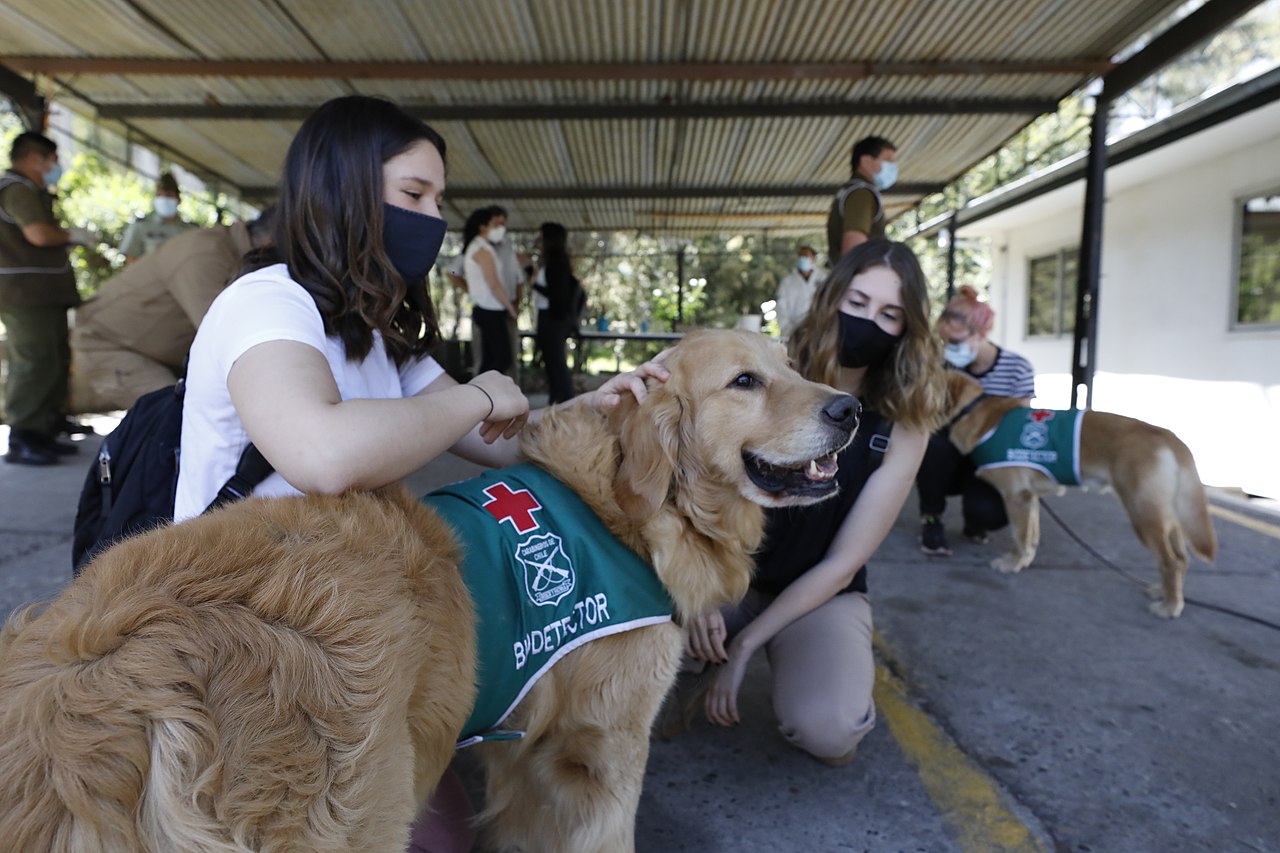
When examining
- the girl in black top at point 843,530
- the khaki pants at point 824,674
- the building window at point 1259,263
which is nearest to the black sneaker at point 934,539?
the girl in black top at point 843,530

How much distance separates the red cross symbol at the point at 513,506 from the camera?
1708 millimetres

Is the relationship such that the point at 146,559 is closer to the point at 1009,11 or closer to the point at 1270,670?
the point at 1270,670

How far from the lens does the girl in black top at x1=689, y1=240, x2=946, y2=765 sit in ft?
8.21

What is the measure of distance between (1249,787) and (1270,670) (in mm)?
1161

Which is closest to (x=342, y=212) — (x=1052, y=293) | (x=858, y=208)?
(x=858, y=208)

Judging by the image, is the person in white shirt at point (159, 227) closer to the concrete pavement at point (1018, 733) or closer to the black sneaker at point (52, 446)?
the black sneaker at point (52, 446)

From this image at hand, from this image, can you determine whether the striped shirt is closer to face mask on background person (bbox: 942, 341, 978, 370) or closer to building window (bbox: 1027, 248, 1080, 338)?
face mask on background person (bbox: 942, 341, 978, 370)

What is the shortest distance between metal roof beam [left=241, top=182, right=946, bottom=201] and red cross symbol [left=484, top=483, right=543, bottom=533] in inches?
402

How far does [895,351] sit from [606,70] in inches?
198

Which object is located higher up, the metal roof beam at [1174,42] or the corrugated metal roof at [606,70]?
the corrugated metal roof at [606,70]

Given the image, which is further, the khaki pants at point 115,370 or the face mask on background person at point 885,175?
the face mask on background person at point 885,175

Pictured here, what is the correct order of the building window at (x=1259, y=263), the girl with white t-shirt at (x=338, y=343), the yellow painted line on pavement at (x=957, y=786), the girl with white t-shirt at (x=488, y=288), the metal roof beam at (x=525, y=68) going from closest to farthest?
the girl with white t-shirt at (x=338, y=343) → the yellow painted line on pavement at (x=957, y=786) → the metal roof beam at (x=525, y=68) → the girl with white t-shirt at (x=488, y=288) → the building window at (x=1259, y=263)

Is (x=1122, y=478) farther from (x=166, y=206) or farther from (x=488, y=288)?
(x=166, y=206)

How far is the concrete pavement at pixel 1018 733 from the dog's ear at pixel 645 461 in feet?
3.40
